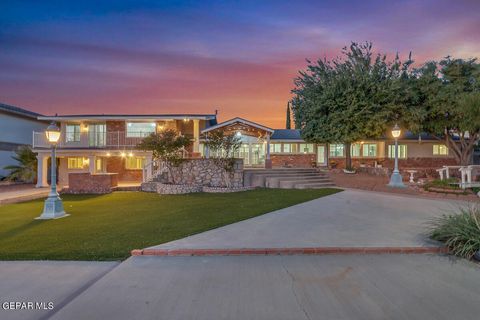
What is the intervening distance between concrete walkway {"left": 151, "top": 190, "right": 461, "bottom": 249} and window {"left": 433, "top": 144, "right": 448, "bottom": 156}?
20582 mm

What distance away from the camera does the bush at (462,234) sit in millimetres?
4591

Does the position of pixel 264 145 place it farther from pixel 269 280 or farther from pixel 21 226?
pixel 269 280

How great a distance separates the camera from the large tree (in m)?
→ 17.0

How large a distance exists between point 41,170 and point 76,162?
3276 mm

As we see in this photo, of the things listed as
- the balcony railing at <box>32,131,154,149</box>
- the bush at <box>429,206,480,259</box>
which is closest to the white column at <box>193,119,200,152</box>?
the balcony railing at <box>32,131,154,149</box>

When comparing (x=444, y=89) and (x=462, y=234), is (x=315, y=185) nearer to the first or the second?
(x=462, y=234)

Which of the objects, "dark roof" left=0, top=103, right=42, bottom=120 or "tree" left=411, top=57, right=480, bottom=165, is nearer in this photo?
"tree" left=411, top=57, right=480, bottom=165

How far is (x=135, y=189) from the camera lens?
16.0 m

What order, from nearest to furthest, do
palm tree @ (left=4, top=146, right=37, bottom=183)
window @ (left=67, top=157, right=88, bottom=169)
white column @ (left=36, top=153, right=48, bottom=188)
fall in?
white column @ (left=36, top=153, right=48, bottom=188) < palm tree @ (left=4, top=146, right=37, bottom=183) < window @ (left=67, top=157, right=88, bottom=169)

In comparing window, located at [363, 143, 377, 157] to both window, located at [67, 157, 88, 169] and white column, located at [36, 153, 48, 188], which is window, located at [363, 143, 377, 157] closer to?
window, located at [67, 157, 88, 169]

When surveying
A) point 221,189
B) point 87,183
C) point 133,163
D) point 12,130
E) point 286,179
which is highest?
point 12,130

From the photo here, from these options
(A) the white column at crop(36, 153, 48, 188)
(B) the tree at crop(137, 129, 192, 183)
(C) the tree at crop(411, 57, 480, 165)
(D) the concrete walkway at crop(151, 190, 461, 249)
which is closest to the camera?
(D) the concrete walkway at crop(151, 190, 461, 249)

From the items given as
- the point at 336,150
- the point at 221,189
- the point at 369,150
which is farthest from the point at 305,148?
the point at 221,189

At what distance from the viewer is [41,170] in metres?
17.4
